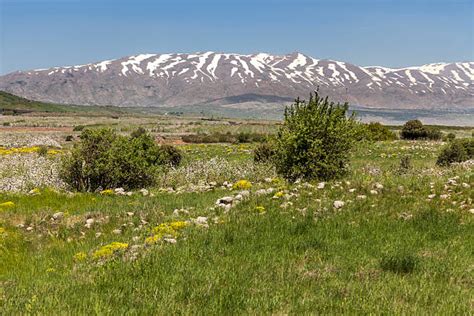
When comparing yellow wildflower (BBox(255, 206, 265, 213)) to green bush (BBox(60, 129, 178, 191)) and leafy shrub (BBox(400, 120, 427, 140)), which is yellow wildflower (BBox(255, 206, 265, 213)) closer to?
green bush (BBox(60, 129, 178, 191))

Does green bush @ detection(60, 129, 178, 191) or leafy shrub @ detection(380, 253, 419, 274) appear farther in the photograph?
green bush @ detection(60, 129, 178, 191)

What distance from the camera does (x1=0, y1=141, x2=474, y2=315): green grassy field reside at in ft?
22.0

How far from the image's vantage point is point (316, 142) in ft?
67.7

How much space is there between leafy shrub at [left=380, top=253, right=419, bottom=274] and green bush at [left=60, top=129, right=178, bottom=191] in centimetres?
1622

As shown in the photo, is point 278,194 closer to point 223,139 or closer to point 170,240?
point 170,240

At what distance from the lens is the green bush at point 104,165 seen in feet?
74.4

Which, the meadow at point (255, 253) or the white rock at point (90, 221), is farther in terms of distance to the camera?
the white rock at point (90, 221)

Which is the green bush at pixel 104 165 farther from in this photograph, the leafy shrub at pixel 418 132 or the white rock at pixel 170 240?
the leafy shrub at pixel 418 132

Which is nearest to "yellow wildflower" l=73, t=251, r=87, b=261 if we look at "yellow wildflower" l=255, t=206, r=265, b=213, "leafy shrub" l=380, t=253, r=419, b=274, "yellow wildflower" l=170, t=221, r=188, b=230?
"yellow wildflower" l=170, t=221, r=188, b=230

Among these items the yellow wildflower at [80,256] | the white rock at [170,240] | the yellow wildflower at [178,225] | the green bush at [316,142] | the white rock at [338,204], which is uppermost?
Result: the green bush at [316,142]

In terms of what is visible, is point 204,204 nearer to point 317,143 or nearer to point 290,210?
point 290,210

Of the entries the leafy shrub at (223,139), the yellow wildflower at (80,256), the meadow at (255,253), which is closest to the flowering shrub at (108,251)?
the meadow at (255,253)

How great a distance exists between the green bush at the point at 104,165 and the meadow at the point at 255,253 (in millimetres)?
5451

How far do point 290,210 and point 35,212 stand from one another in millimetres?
8214
